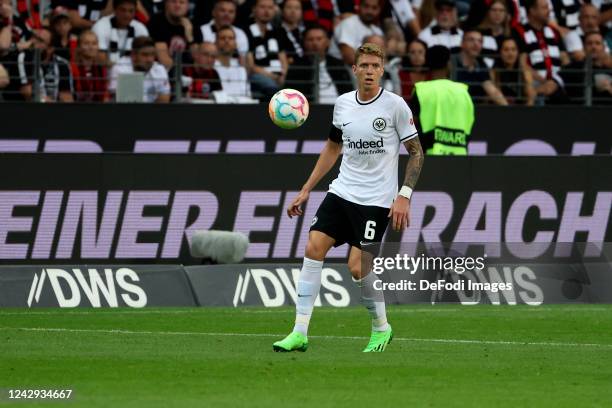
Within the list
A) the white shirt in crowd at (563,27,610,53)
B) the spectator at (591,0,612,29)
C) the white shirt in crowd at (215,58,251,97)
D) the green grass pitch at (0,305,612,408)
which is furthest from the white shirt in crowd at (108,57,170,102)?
the spectator at (591,0,612,29)

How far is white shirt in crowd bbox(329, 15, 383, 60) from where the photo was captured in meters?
20.5

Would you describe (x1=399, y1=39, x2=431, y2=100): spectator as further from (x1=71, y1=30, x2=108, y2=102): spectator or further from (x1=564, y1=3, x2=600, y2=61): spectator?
(x1=71, y1=30, x2=108, y2=102): spectator

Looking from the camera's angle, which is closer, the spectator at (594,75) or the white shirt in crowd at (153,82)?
the white shirt in crowd at (153,82)

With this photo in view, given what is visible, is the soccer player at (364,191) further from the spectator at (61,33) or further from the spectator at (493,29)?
the spectator at (493,29)

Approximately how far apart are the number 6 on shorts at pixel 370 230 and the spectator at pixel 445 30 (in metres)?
10.4

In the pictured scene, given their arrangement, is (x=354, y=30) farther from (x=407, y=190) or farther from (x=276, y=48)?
(x=407, y=190)

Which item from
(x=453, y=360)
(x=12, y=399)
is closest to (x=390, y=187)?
(x=453, y=360)

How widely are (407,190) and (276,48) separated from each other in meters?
9.86

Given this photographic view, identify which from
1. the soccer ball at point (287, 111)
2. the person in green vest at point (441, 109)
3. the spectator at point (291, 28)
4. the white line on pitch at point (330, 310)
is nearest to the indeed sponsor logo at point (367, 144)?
the soccer ball at point (287, 111)

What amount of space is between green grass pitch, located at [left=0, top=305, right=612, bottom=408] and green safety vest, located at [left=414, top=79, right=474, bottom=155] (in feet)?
8.87

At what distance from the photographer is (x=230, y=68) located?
1925 cm

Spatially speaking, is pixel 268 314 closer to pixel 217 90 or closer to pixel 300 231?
pixel 300 231

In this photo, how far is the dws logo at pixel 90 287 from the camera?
15.3m

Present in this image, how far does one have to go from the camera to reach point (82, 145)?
61.2 feet
